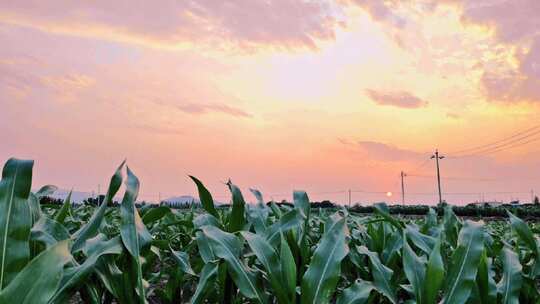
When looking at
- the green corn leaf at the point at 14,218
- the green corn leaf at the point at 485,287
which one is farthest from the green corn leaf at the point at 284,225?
Result: the green corn leaf at the point at 14,218

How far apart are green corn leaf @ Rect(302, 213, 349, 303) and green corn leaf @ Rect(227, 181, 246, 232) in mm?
287

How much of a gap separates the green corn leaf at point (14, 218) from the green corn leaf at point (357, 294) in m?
0.73

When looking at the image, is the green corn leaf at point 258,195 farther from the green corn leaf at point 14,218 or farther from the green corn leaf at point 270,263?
the green corn leaf at point 14,218

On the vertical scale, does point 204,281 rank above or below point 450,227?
below

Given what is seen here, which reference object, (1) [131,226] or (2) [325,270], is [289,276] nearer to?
(2) [325,270]

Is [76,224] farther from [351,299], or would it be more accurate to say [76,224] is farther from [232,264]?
[351,299]

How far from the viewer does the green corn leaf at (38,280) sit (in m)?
0.68

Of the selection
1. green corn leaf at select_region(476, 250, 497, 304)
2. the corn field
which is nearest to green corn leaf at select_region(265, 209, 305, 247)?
the corn field

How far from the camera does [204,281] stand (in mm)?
1119

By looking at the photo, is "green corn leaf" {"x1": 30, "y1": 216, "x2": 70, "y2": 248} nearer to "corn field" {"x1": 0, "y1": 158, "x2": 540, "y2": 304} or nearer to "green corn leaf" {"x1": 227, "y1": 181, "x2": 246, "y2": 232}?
"corn field" {"x1": 0, "y1": 158, "x2": 540, "y2": 304}

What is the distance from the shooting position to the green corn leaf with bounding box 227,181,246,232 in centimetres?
132

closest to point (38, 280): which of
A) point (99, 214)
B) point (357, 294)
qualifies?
point (99, 214)

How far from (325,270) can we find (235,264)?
22cm

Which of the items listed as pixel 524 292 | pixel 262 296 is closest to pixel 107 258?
pixel 262 296
